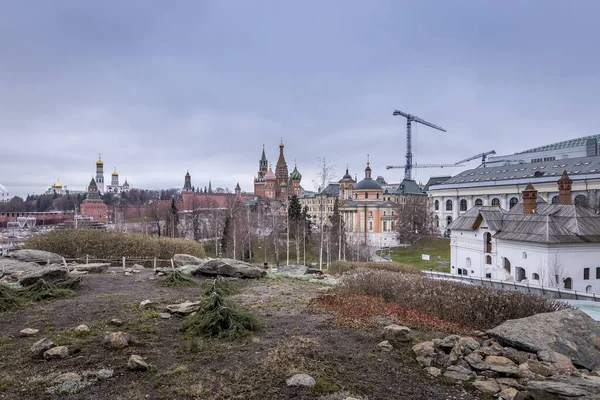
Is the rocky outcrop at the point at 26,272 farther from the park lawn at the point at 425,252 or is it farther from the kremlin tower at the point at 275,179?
the kremlin tower at the point at 275,179

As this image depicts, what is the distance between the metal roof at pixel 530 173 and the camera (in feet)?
158

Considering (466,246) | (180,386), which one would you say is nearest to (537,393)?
(180,386)

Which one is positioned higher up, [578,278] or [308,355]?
[308,355]

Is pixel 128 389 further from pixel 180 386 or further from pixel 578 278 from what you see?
pixel 578 278

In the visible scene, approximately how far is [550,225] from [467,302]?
17.4m

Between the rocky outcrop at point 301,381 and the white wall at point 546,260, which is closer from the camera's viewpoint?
the rocky outcrop at point 301,381

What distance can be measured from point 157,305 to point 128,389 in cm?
520

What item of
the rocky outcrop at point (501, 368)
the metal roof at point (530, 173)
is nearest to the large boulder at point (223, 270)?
the rocky outcrop at point (501, 368)

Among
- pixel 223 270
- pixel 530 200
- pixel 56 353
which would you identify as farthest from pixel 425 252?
pixel 56 353

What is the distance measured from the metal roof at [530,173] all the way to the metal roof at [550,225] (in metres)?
27.3

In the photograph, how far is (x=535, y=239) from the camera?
23094mm

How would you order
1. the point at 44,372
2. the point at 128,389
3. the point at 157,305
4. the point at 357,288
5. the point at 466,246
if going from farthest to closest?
1. the point at 466,246
2. the point at 357,288
3. the point at 157,305
4. the point at 44,372
5. the point at 128,389

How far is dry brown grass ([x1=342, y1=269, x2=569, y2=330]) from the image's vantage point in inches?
372

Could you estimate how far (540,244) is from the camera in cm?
2269
